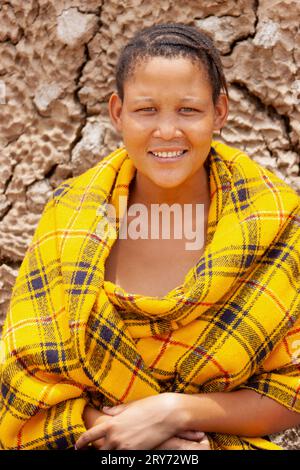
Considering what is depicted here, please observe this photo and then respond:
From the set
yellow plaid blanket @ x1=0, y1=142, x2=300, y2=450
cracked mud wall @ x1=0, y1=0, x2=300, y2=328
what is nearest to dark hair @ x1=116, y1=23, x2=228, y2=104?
yellow plaid blanket @ x1=0, y1=142, x2=300, y2=450

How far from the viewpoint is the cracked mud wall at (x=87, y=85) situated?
2092 millimetres

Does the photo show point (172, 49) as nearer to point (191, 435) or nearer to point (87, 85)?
point (87, 85)

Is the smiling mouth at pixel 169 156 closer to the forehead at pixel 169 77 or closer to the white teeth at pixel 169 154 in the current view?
the white teeth at pixel 169 154

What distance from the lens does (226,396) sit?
1.67 metres

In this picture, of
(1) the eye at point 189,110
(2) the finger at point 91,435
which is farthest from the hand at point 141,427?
(1) the eye at point 189,110

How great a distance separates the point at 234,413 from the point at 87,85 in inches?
40.9

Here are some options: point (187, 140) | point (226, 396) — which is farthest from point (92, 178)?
point (226, 396)

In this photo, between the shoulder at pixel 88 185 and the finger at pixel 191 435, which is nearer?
the finger at pixel 191 435

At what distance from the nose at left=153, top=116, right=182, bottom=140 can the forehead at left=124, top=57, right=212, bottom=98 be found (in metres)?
0.05

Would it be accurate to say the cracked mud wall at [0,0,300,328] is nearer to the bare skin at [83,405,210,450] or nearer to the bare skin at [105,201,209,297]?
the bare skin at [105,201,209,297]

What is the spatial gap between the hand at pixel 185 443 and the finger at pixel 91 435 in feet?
0.40

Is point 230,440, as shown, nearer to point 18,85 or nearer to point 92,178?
point 92,178

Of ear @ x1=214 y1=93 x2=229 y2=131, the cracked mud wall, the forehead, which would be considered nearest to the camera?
the forehead

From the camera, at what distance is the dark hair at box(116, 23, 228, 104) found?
5.34 ft
